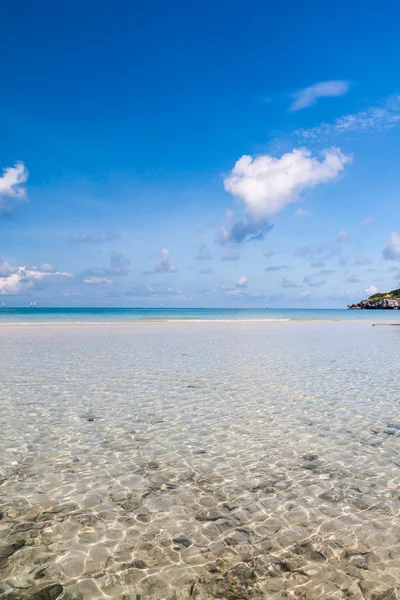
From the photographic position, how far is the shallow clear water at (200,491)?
4.57 meters

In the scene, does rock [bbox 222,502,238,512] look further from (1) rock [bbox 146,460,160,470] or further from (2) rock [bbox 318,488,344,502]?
(1) rock [bbox 146,460,160,470]

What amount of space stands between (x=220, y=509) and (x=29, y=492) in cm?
309

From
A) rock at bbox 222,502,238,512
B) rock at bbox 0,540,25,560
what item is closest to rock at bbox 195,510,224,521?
rock at bbox 222,502,238,512

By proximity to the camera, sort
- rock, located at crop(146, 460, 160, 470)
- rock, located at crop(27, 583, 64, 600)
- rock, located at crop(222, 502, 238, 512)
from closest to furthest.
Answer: rock, located at crop(27, 583, 64, 600), rock, located at crop(222, 502, 238, 512), rock, located at crop(146, 460, 160, 470)

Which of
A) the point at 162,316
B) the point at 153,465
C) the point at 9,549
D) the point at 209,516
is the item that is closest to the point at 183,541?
the point at 209,516

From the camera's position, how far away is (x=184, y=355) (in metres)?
22.8

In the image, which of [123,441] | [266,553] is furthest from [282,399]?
[266,553]

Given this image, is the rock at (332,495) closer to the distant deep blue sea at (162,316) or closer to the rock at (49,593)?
the rock at (49,593)

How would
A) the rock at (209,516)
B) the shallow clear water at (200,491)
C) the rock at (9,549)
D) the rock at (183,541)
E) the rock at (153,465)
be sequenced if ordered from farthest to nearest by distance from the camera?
the rock at (153,465) < the rock at (209,516) < the rock at (183,541) < the rock at (9,549) < the shallow clear water at (200,491)

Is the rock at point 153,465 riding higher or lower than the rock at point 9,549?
lower

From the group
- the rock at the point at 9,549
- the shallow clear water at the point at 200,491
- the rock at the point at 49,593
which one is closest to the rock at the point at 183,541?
the shallow clear water at the point at 200,491

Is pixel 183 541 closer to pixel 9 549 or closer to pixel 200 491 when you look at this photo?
pixel 200 491

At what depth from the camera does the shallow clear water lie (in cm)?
457

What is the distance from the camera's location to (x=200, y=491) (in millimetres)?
6633
